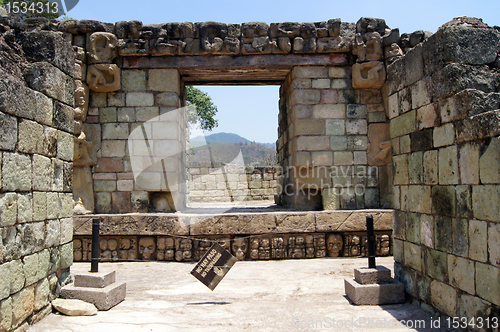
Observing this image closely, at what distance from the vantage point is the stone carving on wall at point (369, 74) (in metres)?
6.25

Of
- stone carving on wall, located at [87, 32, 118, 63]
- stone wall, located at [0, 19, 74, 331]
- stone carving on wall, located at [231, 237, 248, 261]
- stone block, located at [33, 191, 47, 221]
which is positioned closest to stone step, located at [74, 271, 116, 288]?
stone wall, located at [0, 19, 74, 331]

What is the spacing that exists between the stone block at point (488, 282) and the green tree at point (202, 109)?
21.8 metres

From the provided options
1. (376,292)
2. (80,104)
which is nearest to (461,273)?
(376,292)

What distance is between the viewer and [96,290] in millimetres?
3629

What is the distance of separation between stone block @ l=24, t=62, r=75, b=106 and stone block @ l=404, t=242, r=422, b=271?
3.83 metres

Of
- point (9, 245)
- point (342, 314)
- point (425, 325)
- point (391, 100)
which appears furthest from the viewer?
point (391, 100)

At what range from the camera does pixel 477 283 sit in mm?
2645

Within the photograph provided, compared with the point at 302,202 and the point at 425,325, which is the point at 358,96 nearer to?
the point at 302,202

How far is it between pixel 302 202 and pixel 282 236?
2.93 ft

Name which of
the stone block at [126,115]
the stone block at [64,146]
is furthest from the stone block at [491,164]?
the stone block at [126,115]

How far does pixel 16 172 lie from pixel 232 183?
927 cm

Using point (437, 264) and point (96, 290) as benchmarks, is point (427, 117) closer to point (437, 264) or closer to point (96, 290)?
point (437, 264)

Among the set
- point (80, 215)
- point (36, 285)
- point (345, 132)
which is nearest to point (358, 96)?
point (345, 132)

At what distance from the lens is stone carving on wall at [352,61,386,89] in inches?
246
